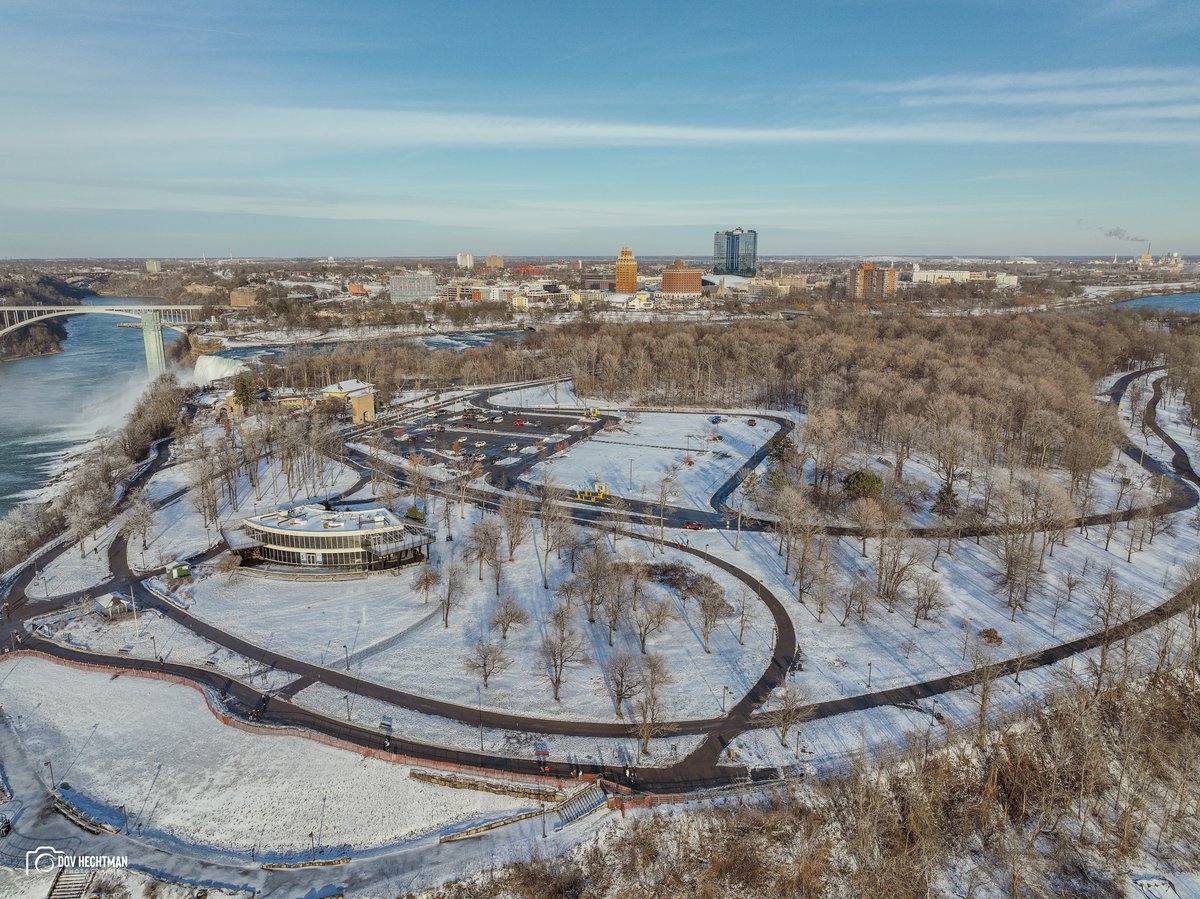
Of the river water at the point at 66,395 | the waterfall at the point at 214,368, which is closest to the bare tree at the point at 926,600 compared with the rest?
the river water at the point at 66,395

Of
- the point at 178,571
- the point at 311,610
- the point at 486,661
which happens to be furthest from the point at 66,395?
the point at 486,661

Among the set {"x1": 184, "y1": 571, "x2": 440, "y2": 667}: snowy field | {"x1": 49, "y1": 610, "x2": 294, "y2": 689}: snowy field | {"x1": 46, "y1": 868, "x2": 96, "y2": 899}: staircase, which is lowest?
{"x1": 46, "y1": 868, "x2": 96, "y2": 899}: staircase

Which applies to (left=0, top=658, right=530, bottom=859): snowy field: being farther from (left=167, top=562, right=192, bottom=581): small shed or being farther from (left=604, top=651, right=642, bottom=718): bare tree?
(left=167, top=562, right=192, bottom=581): small shed

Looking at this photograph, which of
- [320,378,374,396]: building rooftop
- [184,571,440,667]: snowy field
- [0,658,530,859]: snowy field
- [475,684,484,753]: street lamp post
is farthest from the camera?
[320,378,374,396]: building rooftop

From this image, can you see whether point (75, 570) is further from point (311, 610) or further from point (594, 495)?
point (594, 495)

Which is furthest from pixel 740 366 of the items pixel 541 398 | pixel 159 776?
pixel 159 776

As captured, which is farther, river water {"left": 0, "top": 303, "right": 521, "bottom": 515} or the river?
the river

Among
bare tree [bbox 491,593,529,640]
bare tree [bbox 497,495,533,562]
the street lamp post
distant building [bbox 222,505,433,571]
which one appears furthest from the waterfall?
the street lamp post

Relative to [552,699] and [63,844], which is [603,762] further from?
[63,844]
